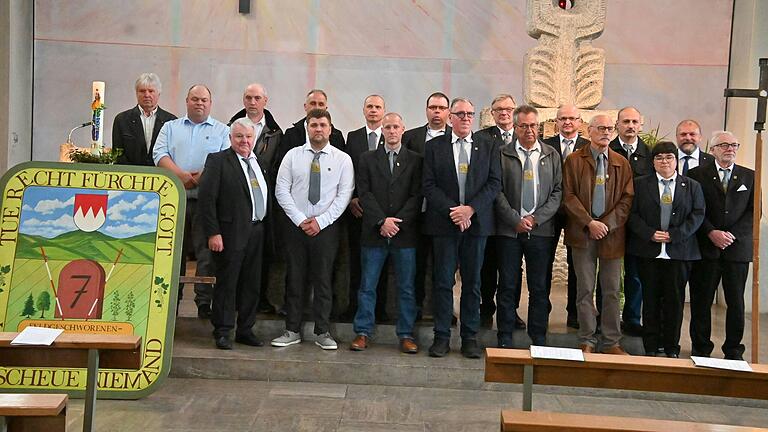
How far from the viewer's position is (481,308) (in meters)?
6.09

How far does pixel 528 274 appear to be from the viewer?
18.5 ft

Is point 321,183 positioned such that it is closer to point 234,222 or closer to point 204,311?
point 234,222

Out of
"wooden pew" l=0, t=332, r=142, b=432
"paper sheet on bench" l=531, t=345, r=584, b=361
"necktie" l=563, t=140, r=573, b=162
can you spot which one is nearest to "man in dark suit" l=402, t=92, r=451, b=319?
"necktie" l=563, t=140, r=573, b=162

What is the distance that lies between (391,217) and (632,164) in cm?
164

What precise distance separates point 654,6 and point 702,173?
176 inches

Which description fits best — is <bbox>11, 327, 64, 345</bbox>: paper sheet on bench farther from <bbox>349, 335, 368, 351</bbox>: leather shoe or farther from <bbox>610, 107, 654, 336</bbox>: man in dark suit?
<bbox>610, 107, 654, 336</bbox>: man in dark suit

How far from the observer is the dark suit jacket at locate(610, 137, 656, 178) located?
19.1 ft

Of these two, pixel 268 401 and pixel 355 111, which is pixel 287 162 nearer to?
pixel 268 401

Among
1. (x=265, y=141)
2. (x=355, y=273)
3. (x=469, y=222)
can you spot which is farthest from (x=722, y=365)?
(x=265, y=141)

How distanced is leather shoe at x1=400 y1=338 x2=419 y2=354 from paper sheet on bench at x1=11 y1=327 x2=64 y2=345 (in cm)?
266

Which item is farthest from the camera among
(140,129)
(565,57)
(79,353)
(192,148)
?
(565,57)

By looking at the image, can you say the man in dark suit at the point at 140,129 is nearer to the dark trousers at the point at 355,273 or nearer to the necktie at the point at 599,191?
the dark trousers at the point at 355,273

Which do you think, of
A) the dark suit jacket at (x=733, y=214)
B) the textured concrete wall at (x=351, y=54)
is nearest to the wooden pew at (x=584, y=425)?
the dark suit jacket at (x=733, y=214)

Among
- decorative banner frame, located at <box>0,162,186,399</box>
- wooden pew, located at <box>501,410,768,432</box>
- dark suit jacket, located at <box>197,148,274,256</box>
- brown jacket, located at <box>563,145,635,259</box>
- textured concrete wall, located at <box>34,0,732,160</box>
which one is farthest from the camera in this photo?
textured concrete wall, located at <box>34,0,732,160</box>
